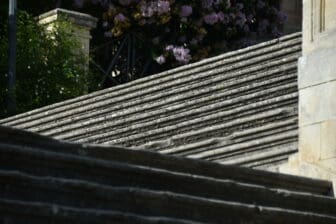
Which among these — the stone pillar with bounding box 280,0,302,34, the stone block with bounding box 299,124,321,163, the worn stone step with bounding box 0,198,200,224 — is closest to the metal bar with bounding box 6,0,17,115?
the stone pillar with bounding box 280,0,302,34

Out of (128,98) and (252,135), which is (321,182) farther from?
(128,98)

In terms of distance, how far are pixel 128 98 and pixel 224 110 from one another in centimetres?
171

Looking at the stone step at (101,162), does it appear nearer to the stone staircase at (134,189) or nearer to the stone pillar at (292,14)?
the stone staircase at (134,189)

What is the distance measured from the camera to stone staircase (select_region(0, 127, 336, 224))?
16.6 ft

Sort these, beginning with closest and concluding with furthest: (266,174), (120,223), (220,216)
Answer: (120,223)
(220,216)
(266,174)

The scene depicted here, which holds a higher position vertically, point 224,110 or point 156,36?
point 156,36

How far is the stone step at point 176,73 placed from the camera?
29.8 feet

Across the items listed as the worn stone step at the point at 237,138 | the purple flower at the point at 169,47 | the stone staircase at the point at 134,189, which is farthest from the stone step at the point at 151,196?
the purple flower at the point at 169,47

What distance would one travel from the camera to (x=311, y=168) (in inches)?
266

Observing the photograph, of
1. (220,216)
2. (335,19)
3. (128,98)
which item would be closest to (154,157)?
(220,216)

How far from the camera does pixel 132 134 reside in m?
9.12

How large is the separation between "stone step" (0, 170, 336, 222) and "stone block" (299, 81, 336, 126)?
23.1 inches

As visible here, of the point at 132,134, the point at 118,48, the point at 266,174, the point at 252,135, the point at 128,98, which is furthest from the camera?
the point at 118,48

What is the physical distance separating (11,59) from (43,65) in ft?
→ 1.88
